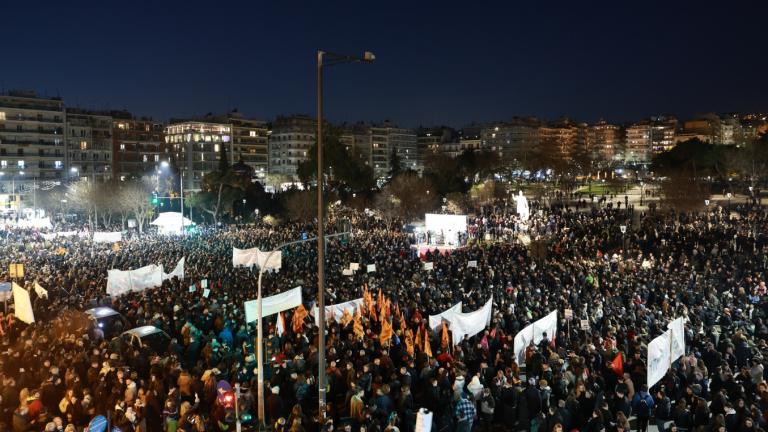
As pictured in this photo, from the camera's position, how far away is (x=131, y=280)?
19.7 m

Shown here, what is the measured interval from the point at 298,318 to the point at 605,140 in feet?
600

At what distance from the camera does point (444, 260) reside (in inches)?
939

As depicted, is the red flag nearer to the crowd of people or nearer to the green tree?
A: the crowd of people

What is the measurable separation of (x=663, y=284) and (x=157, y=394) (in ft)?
48.3

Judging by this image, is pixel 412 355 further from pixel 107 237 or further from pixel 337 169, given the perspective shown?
pixel 337 169

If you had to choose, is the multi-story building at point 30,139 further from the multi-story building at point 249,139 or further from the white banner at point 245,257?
the white banner at point 245,257

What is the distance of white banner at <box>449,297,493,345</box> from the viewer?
1330 cm

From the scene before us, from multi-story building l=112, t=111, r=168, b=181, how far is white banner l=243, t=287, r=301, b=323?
79951 millimetres

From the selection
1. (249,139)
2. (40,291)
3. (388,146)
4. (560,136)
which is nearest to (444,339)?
(40,291)

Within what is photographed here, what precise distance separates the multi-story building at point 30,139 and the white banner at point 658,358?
78.4 meters

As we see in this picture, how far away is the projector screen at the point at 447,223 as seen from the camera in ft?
104

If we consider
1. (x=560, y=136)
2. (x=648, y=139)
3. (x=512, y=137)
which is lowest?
(x=512, y=137)

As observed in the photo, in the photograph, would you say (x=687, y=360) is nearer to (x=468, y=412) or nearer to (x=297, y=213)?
(x=468, y=412)

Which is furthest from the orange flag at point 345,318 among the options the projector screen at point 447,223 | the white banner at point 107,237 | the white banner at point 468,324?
the white banner at point 107,237
